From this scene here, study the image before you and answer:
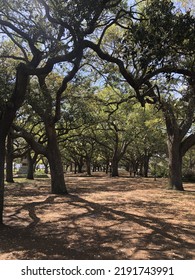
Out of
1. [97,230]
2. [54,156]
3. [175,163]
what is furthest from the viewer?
[175,163]

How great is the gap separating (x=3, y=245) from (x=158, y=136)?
91.8 ft

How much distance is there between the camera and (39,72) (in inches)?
304

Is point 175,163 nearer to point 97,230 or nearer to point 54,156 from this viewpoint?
point 54,156

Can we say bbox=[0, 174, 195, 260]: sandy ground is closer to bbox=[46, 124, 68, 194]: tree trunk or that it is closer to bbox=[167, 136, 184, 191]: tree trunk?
bbox=[46, 124, 68, 194]: tree trunk

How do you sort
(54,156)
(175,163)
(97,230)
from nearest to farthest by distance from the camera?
(97,230)
(54,156)
(175,163)

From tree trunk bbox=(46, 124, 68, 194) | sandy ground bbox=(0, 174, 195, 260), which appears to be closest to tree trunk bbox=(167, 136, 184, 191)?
sandy ground bbox=(0, 174, 195, 260)

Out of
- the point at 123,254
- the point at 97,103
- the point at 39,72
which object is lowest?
the point at 123,254

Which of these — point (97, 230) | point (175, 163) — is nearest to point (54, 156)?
point (175, 163)

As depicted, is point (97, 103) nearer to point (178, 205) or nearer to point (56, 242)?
point (178, 205)

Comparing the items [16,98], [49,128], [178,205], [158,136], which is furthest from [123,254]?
[158,136]

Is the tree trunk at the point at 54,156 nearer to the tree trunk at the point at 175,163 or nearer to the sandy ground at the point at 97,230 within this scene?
the sandy ground at the point at 97,230

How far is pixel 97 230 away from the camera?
7.33 metres

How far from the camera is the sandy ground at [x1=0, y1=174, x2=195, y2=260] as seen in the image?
5.52 metres

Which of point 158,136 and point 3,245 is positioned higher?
point 158,136
